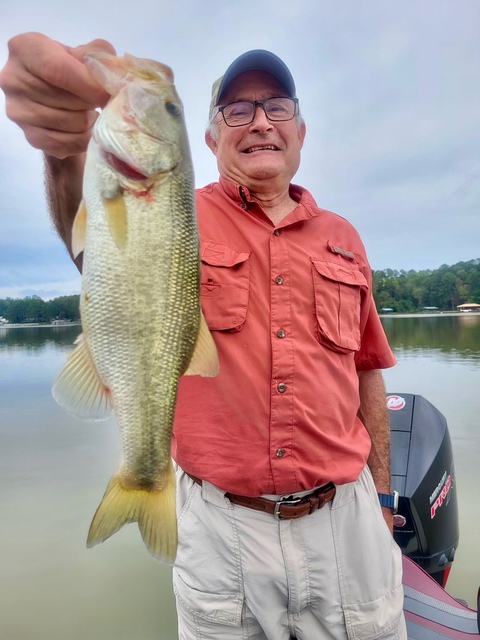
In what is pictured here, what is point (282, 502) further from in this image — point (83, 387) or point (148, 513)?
point (83, 387)

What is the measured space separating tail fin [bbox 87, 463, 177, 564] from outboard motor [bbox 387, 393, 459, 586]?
180cm

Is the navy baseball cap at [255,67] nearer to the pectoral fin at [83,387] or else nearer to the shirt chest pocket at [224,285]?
the shirt chest pocket at [224,285]

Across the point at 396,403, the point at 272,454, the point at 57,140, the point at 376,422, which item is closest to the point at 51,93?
the point at 57,140

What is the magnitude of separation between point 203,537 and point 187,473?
253 mm

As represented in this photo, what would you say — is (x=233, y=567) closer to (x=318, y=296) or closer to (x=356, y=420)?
(x=356, y=420)

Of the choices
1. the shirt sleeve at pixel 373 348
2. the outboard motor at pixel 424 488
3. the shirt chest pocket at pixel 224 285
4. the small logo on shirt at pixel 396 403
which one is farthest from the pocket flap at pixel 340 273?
the small logo on shirt at pixel 396 403

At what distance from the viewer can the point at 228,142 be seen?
2.24 m

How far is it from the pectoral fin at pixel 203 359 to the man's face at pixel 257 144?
1009 mm

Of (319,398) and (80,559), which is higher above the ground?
(319,398)

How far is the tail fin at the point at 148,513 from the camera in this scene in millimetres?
1399

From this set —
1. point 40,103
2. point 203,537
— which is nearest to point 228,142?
point 40,103

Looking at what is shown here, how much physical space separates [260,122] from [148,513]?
171 cm

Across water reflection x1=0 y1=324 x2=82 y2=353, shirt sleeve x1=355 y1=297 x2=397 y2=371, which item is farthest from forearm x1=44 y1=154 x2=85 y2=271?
water reflection x1=0 y1=324 x2=82 y2=353

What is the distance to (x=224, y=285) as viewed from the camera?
6.48 feet
